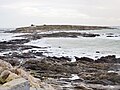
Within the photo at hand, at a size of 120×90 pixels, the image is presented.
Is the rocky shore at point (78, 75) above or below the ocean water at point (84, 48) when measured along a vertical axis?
above

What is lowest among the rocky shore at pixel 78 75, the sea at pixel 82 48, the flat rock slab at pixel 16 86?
the sea at pixel 82 48

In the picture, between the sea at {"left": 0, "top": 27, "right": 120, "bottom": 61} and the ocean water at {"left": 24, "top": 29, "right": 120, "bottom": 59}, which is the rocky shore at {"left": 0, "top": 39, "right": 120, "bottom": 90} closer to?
the sea at {"left": 0, "top": 27, "right": 120, "bottom": 61}

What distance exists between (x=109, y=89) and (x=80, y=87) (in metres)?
1.41

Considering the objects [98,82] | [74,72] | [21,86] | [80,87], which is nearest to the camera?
[21,86]

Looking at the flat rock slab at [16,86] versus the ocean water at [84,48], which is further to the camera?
the ocean water at [84,48]

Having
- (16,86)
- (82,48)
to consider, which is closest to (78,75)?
(16,86)

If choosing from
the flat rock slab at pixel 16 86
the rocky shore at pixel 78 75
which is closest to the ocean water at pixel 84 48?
→ the rocky shore at pixel 78 75

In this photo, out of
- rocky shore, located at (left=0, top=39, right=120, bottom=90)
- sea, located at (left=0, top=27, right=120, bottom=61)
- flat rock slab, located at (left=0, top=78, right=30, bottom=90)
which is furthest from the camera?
sea, located at (left=0, top=27, right=120, bottom=61)

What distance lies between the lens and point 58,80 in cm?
1454

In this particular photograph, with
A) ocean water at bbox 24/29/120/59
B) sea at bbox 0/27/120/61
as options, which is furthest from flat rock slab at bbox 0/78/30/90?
ocean water at bbox 24/29/120/59

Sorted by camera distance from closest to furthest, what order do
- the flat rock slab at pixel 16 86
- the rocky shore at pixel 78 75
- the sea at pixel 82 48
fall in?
the flat rock slab at pixel 16 86 < the rocky shore at pixel 78 75 < the sea at pixel 82 48

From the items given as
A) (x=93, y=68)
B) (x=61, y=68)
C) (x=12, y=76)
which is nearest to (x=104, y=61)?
(x=93, y=68)

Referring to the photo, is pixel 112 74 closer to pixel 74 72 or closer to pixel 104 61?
pixel 74 72

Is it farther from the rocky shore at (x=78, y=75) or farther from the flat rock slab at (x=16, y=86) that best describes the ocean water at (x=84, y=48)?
the flat rock slab at (x=16, y=86)
